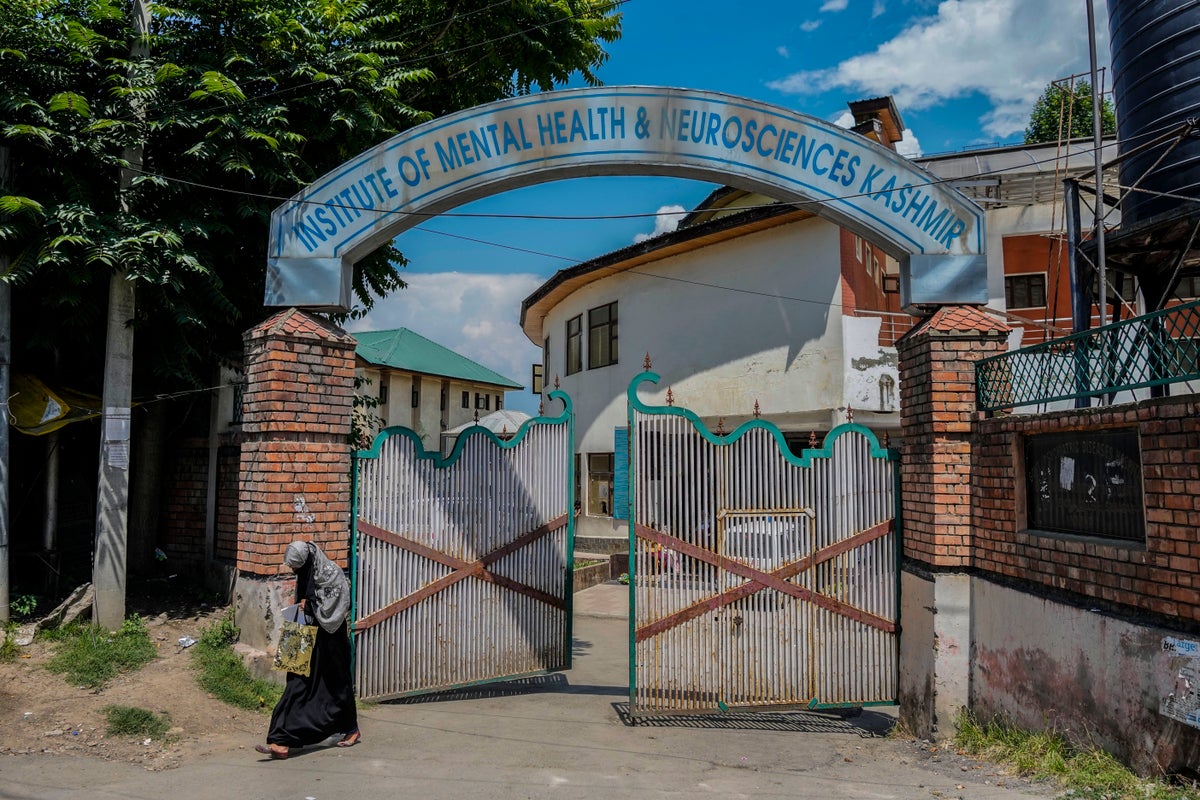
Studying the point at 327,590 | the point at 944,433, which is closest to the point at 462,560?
the point at 327,590

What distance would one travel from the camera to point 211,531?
9062mm

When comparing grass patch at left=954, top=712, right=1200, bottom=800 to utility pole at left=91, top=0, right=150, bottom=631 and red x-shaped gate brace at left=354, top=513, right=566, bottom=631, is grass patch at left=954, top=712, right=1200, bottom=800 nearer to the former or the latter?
red x-shaped gate brace at left=354, top=513, right=566, bottom=631

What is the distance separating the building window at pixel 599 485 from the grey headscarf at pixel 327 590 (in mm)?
13465

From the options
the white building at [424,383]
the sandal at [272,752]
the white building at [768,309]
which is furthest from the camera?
the white building at [424,383]

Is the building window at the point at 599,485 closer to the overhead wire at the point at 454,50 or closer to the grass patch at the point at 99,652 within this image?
the overhead wire at the point at 454,50

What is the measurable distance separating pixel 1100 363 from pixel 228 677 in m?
6.50

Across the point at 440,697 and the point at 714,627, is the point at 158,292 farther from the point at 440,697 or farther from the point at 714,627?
the point at 714,627

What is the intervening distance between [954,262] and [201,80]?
7126 millimetres

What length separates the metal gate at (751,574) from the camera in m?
6.43

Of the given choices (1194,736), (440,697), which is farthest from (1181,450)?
(440,697)

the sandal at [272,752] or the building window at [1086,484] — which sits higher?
the building window at [1086,484]

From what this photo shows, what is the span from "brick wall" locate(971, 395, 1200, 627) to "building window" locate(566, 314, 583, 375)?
14.9m

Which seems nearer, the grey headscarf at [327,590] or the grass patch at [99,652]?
the grey headscarf at [327,590]

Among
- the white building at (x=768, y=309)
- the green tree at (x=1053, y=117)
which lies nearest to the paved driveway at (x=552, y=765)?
the white building at (x=768, y=309)
